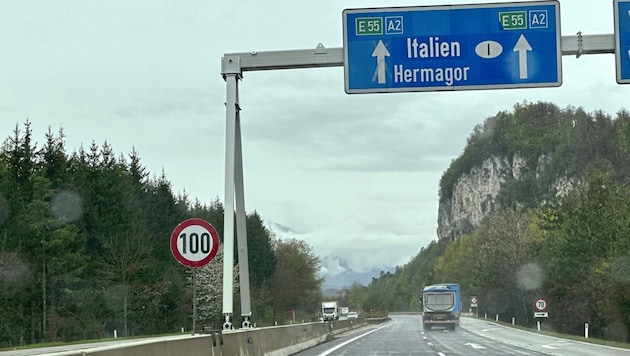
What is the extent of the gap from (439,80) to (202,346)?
21.9 ft

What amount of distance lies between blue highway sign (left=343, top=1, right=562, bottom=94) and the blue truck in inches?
1846

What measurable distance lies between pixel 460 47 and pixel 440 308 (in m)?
49.0

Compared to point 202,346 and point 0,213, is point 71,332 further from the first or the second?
point 202,346

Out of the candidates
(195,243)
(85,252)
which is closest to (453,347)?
(195,243)

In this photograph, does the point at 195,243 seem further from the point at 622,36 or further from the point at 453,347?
the point at 453,347

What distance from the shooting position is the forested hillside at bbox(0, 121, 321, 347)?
63.9 meters

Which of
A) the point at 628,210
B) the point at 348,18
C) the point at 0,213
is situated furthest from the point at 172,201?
the point at 348,18

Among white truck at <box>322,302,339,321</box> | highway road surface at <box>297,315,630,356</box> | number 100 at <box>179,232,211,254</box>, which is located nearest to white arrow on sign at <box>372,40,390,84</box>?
number 100 at <box>179,232,211,254</box>

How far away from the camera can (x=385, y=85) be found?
16578mm

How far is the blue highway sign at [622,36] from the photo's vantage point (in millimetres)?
16344

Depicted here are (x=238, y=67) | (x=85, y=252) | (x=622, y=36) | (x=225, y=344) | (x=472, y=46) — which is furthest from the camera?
(x=85, y=252)

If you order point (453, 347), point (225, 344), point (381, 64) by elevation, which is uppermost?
point (381, 64)

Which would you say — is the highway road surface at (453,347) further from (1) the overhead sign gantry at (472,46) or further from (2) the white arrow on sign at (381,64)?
(1) the overhead sign gantry at (472,46)

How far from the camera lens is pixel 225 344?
15141mm
